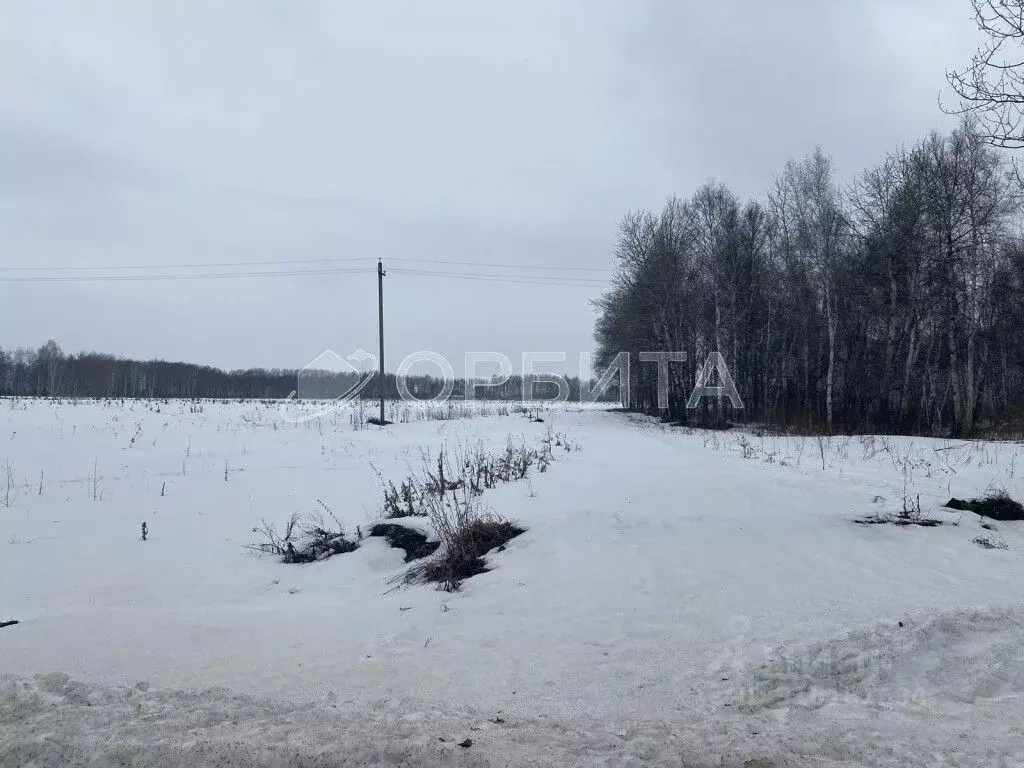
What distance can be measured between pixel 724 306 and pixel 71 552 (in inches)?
1223

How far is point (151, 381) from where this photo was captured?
81.1 m

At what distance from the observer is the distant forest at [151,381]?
66438 millimetres

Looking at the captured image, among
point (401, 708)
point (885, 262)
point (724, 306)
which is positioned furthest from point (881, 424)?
point (401, 708)

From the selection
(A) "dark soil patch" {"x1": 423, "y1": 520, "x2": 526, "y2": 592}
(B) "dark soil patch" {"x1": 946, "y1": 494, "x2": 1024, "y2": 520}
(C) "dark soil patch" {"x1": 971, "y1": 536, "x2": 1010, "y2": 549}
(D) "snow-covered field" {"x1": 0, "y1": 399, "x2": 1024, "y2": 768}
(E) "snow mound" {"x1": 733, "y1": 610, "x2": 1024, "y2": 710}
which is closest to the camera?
(D) "snow-covered field" {"x1": 0, "y1": 399, "x2": 1024, "y2": 768}

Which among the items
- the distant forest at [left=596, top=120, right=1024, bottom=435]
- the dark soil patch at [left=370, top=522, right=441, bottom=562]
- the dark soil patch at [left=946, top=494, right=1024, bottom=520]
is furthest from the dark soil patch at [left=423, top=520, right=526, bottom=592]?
the distant forest at [left=596, top=120, right=1024, bottom=435]

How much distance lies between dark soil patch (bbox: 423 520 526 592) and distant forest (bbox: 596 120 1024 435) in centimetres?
2081

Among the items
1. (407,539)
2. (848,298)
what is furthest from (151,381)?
(407,539)

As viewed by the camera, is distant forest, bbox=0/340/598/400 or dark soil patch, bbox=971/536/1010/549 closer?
dark soil patch, bbox=971/536/1010/549

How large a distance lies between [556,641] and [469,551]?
1725 millimetres

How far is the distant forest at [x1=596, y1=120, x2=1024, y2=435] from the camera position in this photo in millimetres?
22969

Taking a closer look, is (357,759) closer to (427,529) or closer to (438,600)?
(438,600)

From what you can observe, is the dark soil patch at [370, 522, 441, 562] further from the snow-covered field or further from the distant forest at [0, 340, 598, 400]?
the distant forest at [0, 340, 598, 400]

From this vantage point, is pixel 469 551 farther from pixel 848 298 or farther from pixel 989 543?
pixel 848 298

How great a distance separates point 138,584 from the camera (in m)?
5.35
